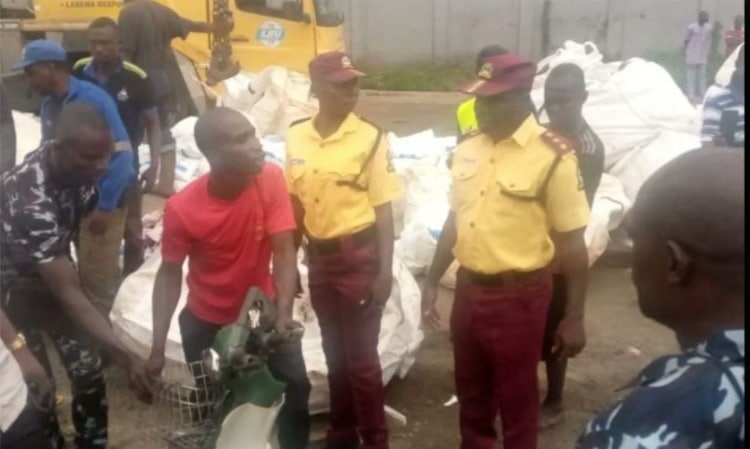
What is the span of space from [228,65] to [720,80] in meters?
5.18

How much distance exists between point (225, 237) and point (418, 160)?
425 cm

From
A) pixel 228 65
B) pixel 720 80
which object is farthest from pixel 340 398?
pixel 228 65

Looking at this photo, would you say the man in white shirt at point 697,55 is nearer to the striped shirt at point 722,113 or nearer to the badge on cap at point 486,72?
the striped shirt at point 722,113

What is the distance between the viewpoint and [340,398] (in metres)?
4.72

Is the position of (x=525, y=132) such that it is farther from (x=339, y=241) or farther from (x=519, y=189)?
(x=339, y=241)

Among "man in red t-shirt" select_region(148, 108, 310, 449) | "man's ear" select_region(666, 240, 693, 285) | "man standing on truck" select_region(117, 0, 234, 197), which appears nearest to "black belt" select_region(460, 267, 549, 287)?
"man in red t-shirt" select_region(148, 108, 310, 449)

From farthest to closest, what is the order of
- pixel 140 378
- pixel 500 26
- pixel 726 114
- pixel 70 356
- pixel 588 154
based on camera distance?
pixel 500 26 < pixel 726 114 < pixel 588 154 < pixel 70 356 < pixel 140 378

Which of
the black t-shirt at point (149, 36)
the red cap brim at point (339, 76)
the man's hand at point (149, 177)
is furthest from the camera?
the black t-shirt at point (149, 36)

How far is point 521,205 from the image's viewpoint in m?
3.91

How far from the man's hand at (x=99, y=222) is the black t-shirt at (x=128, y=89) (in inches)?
36.4

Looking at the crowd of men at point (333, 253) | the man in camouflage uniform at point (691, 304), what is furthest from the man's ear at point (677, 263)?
the crowd of men at point (333, 253)

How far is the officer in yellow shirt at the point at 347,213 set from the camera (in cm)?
438

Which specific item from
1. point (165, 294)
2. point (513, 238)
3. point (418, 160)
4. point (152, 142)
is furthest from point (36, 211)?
point (418, 160)

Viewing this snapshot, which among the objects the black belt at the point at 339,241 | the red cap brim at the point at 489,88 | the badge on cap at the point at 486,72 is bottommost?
→ the black belt at the point at 339,241
